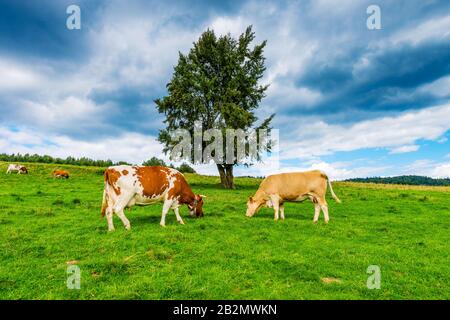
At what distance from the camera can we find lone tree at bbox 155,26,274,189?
37.2 metres

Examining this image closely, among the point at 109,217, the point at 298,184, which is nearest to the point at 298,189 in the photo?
the point at 298,184

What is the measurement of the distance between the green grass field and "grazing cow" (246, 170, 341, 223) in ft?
3.61

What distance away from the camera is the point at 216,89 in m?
38.4

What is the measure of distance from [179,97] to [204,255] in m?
31.2

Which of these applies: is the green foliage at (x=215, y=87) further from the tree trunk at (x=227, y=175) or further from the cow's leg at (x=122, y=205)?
the cow's leg at (x=122, y=205)

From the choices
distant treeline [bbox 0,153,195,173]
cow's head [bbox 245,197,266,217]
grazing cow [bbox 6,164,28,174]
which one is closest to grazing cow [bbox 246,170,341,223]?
cow's head [bbox 245,197,266,217]

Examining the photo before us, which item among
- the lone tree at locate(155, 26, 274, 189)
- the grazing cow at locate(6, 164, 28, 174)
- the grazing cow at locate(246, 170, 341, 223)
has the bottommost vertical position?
the grazing cow at locate(246, 170, 341, 223)

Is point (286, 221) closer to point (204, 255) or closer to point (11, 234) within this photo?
point (204, 255)

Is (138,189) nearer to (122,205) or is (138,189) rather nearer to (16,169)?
(122,205)

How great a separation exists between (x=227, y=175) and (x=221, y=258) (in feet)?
94.8

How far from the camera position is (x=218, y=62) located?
39.3m

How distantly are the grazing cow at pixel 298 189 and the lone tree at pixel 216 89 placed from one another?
2071 cm

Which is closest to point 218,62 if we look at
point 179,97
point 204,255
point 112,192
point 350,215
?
point 179,97

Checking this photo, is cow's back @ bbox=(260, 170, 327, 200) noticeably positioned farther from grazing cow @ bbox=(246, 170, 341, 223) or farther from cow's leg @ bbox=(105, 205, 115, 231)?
cow's leg @ bbox=(105, 205, 115, 231)
